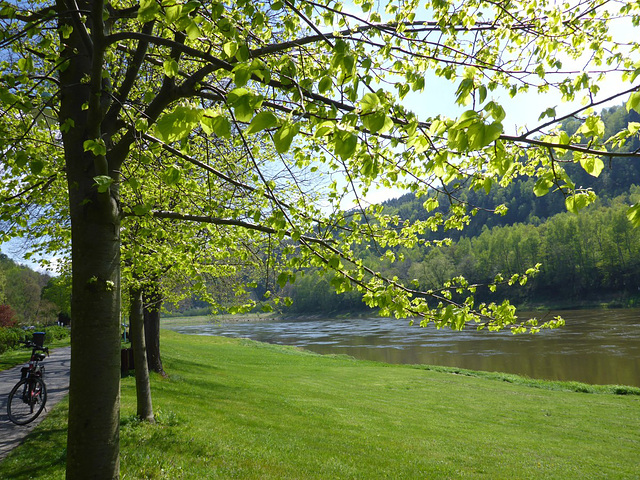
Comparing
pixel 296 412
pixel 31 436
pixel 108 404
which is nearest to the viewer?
pixel 108 404

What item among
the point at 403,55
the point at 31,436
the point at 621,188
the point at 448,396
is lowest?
the point at 448,396

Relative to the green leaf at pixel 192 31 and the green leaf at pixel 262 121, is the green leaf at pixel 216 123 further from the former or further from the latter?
the green leaf at pixel 192 31

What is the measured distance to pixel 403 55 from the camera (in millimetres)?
4602

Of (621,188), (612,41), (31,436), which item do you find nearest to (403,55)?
(612,41)

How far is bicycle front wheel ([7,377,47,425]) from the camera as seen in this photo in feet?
25.8

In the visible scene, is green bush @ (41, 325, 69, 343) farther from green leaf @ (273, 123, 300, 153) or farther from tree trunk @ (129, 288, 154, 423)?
green leaf @ (273, 123, 300, 153)

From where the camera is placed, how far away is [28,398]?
809 centimetres

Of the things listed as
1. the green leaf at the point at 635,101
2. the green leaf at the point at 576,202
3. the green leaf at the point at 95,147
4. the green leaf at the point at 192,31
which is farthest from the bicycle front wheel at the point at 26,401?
the green leaf at the point at 635,101

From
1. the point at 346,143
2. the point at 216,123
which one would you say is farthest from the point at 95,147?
the point at 346,143

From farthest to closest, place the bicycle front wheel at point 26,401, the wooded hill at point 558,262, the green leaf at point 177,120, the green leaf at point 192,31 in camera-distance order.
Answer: the wooded hill at point 558,262 < the bicycle front wheel at point 26,401 < the green leaf at point 192,31 < the green leaf at point 177,120

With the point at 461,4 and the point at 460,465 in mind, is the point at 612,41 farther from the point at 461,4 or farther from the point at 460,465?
the point at 460,465

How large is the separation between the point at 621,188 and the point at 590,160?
560ft

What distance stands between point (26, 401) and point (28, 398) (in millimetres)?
72

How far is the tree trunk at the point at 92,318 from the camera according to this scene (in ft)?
10.8
